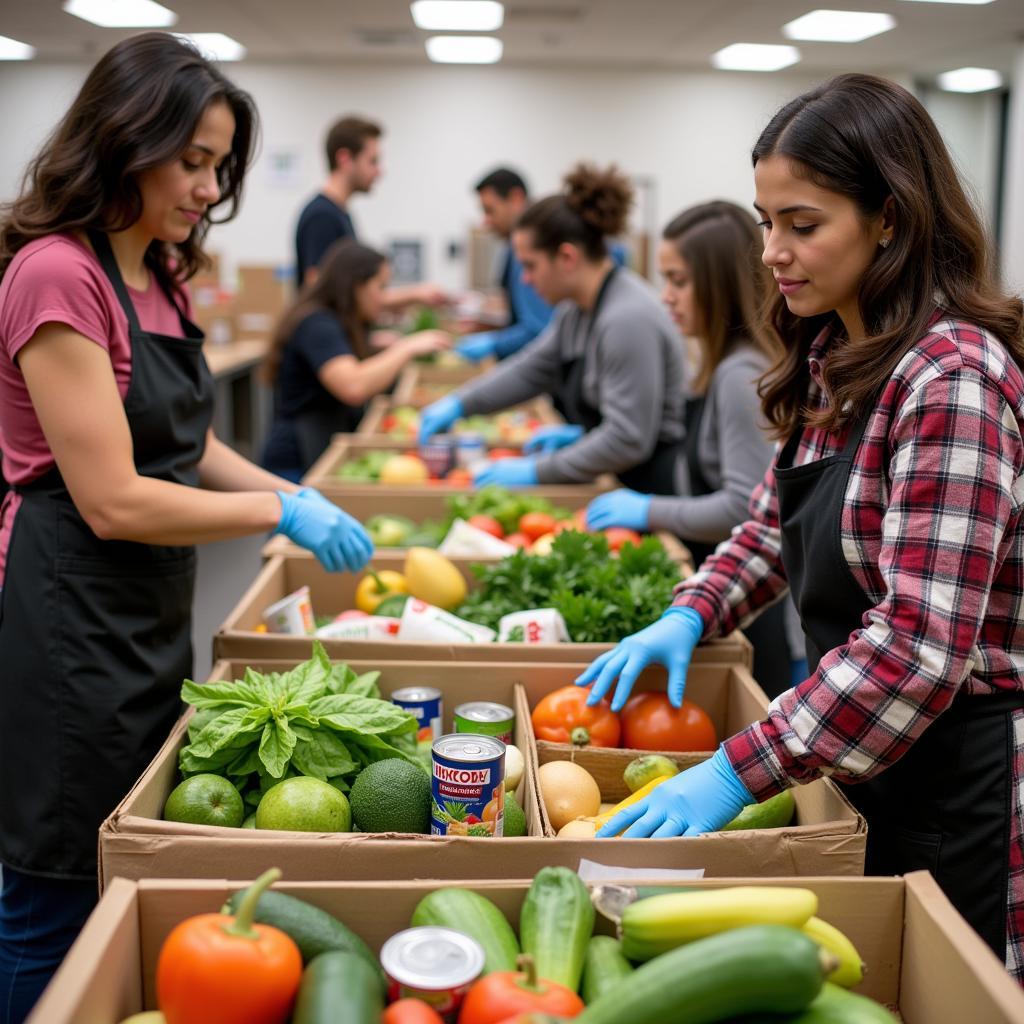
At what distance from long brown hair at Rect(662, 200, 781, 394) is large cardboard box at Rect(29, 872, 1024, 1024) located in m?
1.75

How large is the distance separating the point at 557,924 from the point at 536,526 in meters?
1.84

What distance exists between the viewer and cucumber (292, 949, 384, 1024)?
38.2 inches

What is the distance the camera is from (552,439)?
4.10 m

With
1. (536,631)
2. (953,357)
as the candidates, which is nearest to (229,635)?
(536,631)

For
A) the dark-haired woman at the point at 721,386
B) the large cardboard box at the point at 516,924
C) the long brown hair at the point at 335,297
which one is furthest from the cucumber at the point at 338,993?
the long brown hair at the point at 335,297

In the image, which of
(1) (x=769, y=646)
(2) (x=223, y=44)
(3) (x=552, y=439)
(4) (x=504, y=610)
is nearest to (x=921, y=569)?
(4) (x=504, y=610)

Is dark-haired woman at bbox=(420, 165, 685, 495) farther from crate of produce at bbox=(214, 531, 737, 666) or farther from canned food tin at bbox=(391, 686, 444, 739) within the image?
canned food tin at bbox=(391, 686, 444, 739)

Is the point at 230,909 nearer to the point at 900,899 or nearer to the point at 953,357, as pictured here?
the point at 900,899

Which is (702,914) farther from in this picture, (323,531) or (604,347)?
(604,347)

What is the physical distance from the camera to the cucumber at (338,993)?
971 millimetres

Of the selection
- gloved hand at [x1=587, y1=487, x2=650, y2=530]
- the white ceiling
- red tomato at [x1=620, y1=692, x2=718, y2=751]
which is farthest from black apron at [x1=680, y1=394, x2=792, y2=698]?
the white ceiling

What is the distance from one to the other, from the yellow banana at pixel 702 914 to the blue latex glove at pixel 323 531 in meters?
1.19

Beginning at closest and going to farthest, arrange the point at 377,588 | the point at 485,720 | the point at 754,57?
the point at 485,720
the point at 377,588
the point at 754,57

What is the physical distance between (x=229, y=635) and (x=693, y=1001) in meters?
1.24
